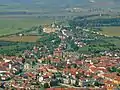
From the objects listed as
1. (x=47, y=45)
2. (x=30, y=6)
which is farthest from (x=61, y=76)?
(x=30, y=6)

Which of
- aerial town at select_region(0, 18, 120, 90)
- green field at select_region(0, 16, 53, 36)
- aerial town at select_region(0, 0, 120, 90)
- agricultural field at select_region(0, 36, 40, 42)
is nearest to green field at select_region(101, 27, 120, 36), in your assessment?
aerial town at select_region(0, 0, 120, 90)

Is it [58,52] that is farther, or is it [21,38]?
[21,38]

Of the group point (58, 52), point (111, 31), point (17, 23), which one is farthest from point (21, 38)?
point (17, 23)

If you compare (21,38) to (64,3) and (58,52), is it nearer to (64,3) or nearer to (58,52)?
(58,52)

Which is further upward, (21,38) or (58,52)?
(58,52)

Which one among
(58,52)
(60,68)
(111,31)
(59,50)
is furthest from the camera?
(111,31)

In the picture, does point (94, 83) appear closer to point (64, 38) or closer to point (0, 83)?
point (0, 83)

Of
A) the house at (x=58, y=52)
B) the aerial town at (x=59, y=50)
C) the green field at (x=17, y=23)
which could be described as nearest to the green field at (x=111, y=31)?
the aerial town at (x=59, y=50)

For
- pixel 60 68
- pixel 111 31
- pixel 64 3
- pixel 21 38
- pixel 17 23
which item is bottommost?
pixel 64 3
